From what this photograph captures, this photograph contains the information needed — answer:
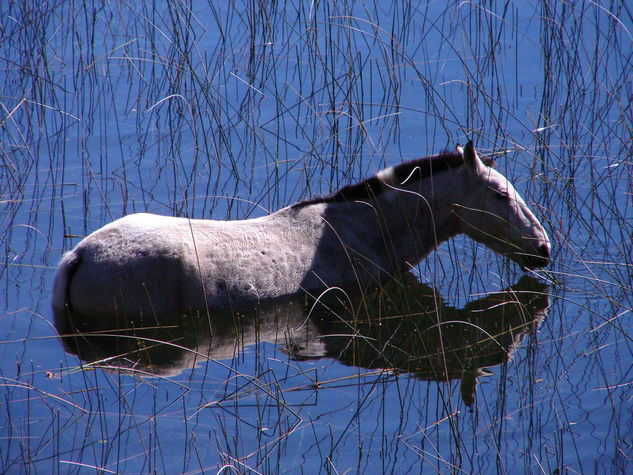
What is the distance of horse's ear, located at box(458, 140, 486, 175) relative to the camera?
7.23 m

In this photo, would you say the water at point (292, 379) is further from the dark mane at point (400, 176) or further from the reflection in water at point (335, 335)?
the dark mane at point (400, 176)

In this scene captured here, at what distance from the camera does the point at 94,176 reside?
9633 mm

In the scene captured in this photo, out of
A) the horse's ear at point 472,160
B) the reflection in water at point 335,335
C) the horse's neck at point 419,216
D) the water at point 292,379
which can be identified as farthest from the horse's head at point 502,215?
the reflection in water at point 335,335

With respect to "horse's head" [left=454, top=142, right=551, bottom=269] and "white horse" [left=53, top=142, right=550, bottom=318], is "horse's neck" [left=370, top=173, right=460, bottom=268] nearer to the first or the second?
"white horse" [left=53, top=142, right=550, bottom=318]

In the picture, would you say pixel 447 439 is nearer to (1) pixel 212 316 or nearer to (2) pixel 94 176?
(1) pixel 212 316

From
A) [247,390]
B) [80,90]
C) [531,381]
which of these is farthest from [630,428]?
[80,90]

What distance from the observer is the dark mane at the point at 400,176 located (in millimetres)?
7480

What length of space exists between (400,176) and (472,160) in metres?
0.62

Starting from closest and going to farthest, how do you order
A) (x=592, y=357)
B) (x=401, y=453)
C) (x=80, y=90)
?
(x=401, y=453)
(x=592, y=357)
(x=80, y=90)

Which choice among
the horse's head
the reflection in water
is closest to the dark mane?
the horse's head

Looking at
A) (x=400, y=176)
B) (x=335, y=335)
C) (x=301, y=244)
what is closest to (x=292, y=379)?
(x=335, y=335)

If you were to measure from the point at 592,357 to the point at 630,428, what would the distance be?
103cm

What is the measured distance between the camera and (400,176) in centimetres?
752

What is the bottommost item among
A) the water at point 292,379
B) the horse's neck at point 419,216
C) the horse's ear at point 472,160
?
the water at point 292,379
